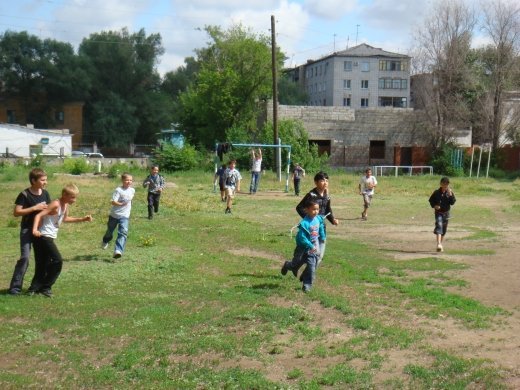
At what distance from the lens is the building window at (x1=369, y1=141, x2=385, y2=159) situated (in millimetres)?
54062

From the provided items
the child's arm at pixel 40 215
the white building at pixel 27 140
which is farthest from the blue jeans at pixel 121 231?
the white building at pixel 27 140

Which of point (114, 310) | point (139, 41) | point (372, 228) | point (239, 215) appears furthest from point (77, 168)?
point (139, 41)

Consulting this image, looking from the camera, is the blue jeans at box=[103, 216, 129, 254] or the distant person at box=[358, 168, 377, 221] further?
the distant person at box=[358, 168, 377, 221]

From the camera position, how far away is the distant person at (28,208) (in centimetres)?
980

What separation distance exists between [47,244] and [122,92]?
84953 millimetres

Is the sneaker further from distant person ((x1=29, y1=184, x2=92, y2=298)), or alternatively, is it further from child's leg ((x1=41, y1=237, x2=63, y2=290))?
child's leg ((x1=41, y1=237, x2=63, y2=290))

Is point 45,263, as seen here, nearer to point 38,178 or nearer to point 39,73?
point 38,178

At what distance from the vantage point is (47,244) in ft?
32.3

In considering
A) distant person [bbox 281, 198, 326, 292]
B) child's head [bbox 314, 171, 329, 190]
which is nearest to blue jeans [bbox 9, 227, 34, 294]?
distant person [bbox 281, 198, 326, 292]

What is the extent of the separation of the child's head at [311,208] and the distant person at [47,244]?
3285 millimetres

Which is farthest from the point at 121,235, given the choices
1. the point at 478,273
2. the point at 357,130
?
the point at 357,130

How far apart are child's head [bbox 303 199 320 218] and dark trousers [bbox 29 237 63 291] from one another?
3529 millimetres

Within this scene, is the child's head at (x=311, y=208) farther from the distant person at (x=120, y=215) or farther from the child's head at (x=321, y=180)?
the distant person at (x=120, y=215)

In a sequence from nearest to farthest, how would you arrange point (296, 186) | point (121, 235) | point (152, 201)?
point (121, 235)
point (152, 201)
point (296, 186)
